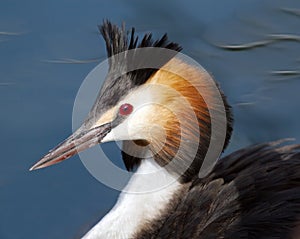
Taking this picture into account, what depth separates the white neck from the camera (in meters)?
4.40

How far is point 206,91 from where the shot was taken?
4.31 meters

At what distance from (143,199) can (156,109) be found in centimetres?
41

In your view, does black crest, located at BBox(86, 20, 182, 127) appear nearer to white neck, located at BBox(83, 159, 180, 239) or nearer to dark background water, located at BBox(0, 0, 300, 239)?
white neck, located at BBox(83, 159, 180, 239)

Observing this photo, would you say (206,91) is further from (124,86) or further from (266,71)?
(266,71)

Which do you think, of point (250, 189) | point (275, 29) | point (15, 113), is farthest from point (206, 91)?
point (275, 29)

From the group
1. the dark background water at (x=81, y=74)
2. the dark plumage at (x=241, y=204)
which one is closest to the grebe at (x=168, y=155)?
the dark plumage at (x=241, y=204)

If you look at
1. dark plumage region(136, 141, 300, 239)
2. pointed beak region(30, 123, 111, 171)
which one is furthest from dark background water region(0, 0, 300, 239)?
dark plumage region(136, 141, 300, 239)

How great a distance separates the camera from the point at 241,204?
4.19 m

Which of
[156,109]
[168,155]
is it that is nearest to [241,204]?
[168,155]

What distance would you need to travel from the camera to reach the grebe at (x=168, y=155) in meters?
4.24

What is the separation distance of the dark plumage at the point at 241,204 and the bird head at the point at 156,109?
145 mm

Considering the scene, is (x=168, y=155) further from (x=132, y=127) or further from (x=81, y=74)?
(x=81, y=74)

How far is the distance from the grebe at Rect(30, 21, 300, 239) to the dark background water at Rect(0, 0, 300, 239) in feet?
2.53

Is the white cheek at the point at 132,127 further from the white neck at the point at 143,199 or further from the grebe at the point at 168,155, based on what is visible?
the white neck at the point at 143,199
